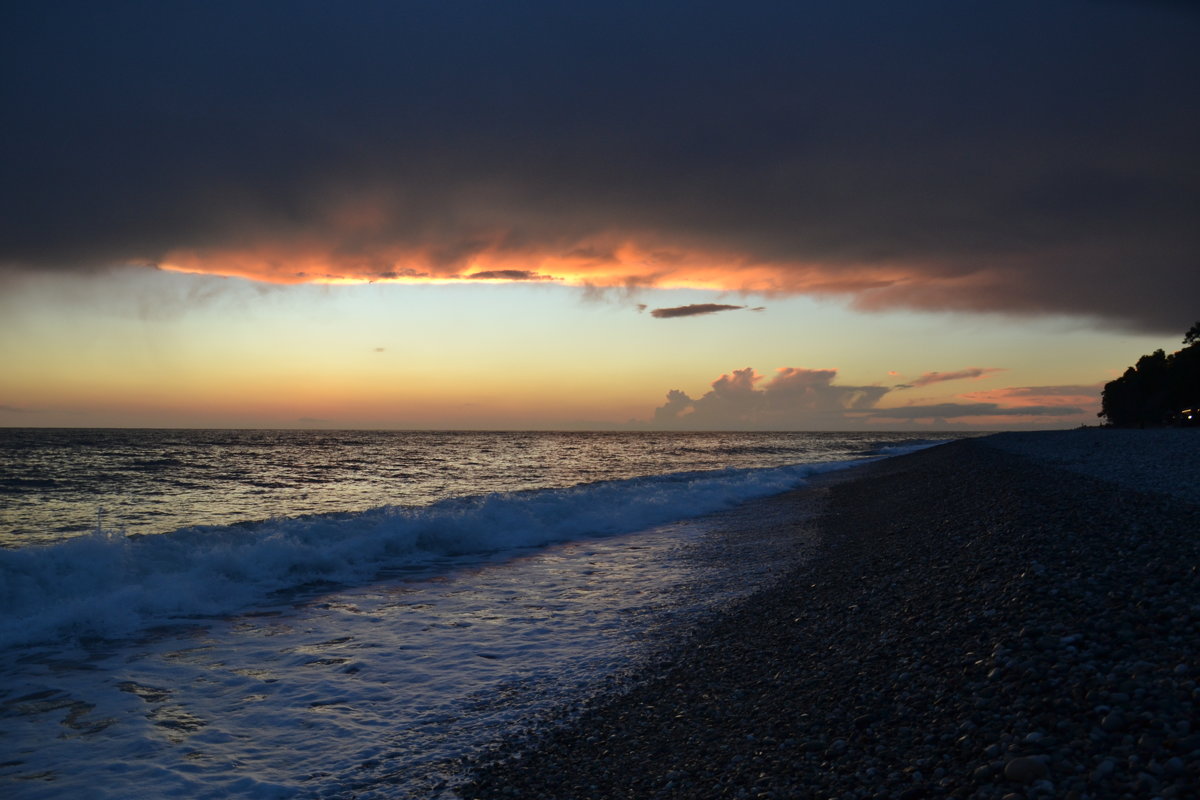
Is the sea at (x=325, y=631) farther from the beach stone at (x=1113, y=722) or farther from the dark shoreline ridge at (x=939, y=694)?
the beach stone at (x=1113, y=722)

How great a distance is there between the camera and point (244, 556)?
15.2 m

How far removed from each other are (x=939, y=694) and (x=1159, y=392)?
11985cm

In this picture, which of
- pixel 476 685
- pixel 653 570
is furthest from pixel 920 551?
pixel 476 685

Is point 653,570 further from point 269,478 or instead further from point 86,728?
point 269,478

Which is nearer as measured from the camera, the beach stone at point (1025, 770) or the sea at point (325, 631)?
the beach stone at point (1025, 770)

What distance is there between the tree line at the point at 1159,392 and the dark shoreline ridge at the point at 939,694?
90.4 metres

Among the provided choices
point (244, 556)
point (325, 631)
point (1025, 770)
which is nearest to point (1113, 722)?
point (1025, 770)

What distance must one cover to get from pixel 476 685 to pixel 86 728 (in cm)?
436

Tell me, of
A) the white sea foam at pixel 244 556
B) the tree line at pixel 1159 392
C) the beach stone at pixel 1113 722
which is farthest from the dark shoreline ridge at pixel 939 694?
the tree line at pixel 1159 392

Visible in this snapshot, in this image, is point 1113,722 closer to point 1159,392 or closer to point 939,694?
point 939,694

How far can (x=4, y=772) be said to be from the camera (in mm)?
6273

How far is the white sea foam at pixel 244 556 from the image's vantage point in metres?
11.9

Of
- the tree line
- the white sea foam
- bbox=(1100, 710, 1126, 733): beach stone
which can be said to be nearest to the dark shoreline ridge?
bbox=(1100, 710, 1126, 733): beach stone

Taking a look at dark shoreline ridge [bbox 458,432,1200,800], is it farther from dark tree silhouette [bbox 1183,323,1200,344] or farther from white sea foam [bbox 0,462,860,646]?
dark tree silhouette [bbox 1183,323,1200,344]
